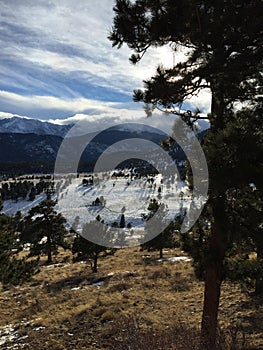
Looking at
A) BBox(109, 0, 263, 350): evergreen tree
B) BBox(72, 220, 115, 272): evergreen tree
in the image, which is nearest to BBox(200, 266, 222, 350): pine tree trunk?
BBox(109, 0, 263, 350): evergreen tree

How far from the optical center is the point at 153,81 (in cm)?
772

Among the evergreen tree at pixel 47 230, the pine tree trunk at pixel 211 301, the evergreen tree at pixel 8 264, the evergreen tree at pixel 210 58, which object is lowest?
the evergreen tree at pixel 47 230

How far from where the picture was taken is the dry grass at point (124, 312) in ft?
32.7

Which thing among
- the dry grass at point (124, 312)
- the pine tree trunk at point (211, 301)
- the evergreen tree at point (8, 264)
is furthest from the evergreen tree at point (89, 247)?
the pine tree trunk at point (211, 301)

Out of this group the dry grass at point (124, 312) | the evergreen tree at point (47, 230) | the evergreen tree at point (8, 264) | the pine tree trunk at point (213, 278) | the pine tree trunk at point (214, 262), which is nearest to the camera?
the pine tree trunk at point (214, 262)

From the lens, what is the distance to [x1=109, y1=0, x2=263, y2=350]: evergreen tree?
6.66 meters

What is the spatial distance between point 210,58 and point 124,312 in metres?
13.1

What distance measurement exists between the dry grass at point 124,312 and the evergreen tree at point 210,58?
1989 mm

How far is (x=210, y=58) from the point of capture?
6.86m

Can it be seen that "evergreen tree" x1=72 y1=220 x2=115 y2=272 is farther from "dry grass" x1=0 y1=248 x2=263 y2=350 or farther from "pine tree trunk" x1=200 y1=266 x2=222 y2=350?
"pine tree trunk" x1=200 y1=266 x2=222 y2=350

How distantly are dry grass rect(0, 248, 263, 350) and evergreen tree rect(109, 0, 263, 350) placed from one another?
6.52 feet

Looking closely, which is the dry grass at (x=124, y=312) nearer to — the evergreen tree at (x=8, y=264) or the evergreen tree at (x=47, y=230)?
the evergreen tree at (x=8, y=264)

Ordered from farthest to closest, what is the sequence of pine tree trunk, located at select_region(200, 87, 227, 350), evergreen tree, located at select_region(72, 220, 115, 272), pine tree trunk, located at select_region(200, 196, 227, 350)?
1. evergreen tree, located at select_region(72, 220, 115, 272)
2. pine tree trunk, located at select_region(200, 196, 227, 350)
3. pine tree trunk, located at select_region(200, 87, 227, 350)

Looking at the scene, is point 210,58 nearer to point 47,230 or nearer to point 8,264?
point 8,264
